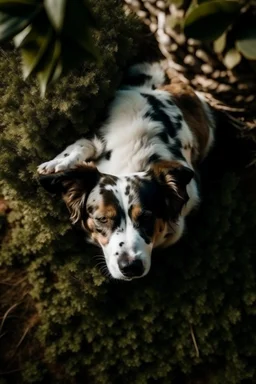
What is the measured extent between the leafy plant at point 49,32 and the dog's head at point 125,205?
187 cm

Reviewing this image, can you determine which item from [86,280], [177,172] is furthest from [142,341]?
[177,172]

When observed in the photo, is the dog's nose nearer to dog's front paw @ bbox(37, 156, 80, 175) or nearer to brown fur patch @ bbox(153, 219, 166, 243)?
brown fur patch @ bbox(153, 219, 166, 243)

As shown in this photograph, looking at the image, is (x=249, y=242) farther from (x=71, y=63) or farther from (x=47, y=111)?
(x=71, y=63)

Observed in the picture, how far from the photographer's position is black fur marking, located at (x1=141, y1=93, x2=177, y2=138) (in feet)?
11.6

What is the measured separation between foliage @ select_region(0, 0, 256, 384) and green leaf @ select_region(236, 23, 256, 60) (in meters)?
2.34

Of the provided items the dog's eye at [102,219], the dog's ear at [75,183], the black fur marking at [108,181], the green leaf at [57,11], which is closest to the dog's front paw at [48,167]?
the dog's ear at [75,183]

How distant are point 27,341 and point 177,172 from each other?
4.92 feet

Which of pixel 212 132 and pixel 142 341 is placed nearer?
pixel 142 341

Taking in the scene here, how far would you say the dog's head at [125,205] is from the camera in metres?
2.86

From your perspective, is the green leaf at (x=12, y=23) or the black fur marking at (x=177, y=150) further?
the black fur marking at (x=177, y=150)

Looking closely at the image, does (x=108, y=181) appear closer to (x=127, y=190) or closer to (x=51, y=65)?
(x=127, y=190)

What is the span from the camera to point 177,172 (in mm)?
3047

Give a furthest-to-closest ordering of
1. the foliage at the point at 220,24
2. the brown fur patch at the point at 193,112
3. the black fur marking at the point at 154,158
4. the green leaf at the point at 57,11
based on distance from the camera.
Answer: the brown fur patch at the point at 193,112 < the black fur marking at the point at 154,158 < the foliage at the point at 220,24 < the green leaf at the point at 57,11

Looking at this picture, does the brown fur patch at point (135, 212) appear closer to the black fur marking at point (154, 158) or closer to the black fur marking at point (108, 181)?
the black fur marking at point (108, 181)
